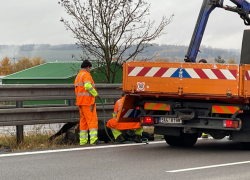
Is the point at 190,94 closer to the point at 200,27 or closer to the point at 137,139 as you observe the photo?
the point at 137,139

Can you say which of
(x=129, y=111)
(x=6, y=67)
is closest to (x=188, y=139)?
(x=129, y=111)

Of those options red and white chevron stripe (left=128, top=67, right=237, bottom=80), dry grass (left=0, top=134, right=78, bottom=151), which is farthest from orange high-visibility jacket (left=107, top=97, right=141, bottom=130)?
red and white chevron stripe (left=128, top=67, right=237, bottom=80)

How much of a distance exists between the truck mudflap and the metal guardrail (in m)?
0.99

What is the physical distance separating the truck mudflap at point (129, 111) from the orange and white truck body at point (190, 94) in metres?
0.07

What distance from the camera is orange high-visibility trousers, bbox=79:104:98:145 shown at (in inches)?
394

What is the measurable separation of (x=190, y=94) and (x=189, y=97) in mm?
124

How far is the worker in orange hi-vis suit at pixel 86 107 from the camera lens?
394 inches

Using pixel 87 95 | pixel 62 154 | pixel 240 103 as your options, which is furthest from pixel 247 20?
pixel 62 154

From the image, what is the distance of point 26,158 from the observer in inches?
314

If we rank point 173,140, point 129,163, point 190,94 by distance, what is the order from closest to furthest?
point 129,163
point 190,94
point 173,140

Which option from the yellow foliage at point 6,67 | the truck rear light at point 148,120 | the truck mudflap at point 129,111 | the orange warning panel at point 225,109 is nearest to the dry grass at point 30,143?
the truck mudflap at point 129,111

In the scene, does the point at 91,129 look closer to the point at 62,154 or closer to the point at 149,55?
the point at 62,154

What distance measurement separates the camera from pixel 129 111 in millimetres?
10078

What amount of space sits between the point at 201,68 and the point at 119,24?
604 cm
